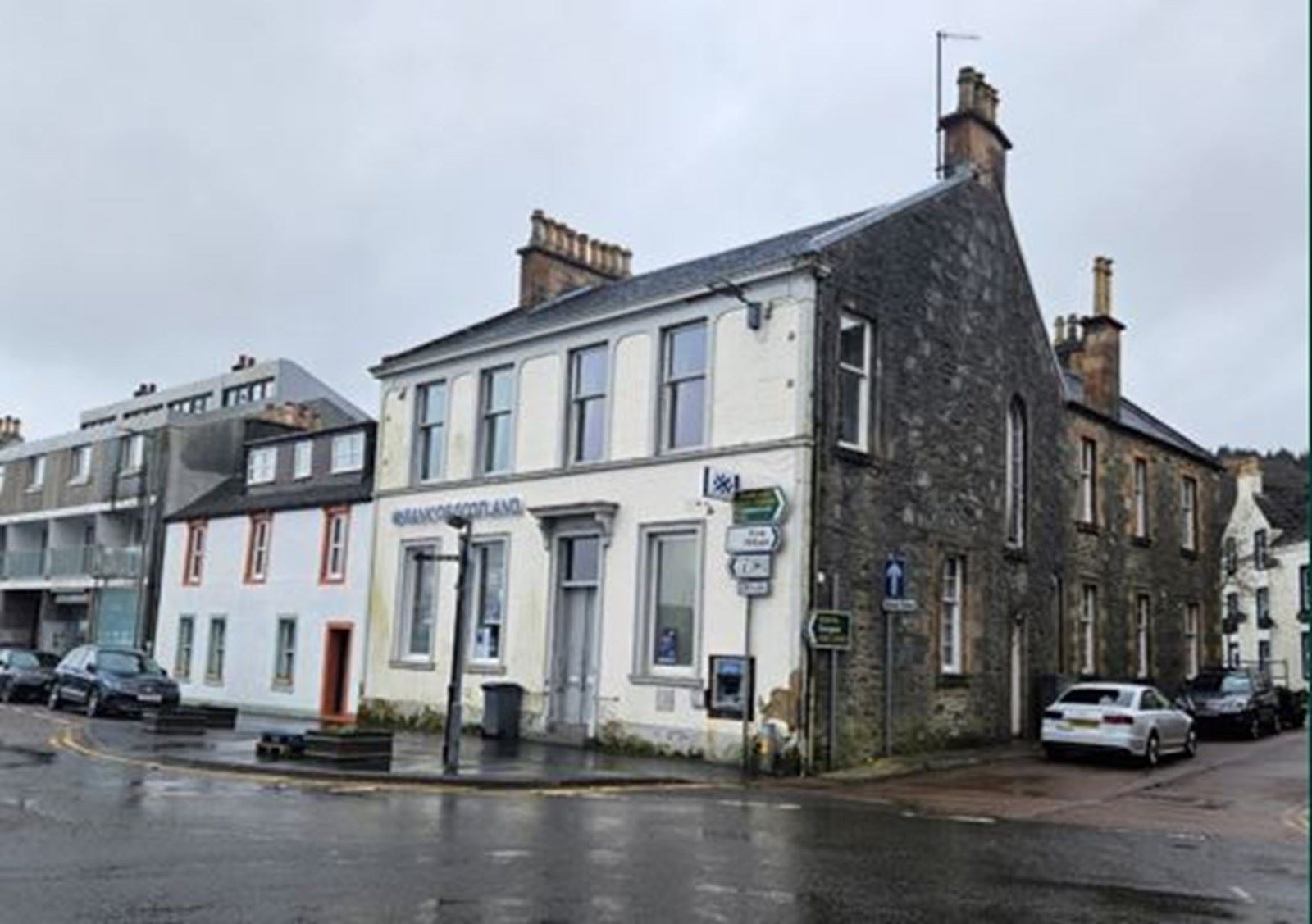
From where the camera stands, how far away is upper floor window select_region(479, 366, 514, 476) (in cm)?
2569

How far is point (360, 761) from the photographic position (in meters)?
16.9

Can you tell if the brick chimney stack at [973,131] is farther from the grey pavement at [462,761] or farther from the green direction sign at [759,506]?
the grey pavement at [462,761]

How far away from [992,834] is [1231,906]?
3695 mm

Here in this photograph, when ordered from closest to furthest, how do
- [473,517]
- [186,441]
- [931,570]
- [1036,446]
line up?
[931,570]
[473,517]
[1036,446]
[186,441]

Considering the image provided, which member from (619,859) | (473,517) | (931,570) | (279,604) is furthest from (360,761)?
(279,604)

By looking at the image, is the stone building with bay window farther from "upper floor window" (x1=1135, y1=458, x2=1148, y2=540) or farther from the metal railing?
the metal railing

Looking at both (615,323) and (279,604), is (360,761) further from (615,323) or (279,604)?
(279,604)

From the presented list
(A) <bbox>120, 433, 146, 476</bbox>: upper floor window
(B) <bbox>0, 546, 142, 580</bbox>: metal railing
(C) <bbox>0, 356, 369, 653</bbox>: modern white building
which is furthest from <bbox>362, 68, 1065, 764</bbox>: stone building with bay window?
(B) <bbox>0, 546, 142, 580</bbox>: metal railing

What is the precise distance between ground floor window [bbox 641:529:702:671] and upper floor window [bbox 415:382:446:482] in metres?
7.15

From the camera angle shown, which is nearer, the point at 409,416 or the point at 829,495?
the point at 829,495

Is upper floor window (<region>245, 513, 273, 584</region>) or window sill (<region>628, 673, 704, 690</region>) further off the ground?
upper floor window (<region>245, 513, 273, 584</region>)

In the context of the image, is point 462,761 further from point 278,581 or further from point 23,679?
point 23,679

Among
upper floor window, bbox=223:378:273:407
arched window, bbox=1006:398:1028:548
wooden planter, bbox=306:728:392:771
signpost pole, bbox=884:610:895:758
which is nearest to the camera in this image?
wooden planter, bbox=306:728:392:771

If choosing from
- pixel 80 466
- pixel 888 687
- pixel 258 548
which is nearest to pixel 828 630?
pixel 888 687
